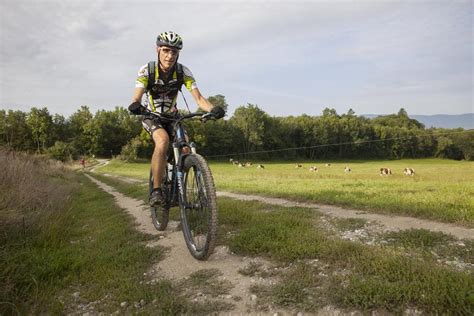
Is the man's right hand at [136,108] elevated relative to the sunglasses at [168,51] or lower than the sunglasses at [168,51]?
lower

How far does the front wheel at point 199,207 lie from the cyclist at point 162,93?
0.64 metres

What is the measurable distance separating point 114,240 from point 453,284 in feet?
18.7

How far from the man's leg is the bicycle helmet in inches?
60.0

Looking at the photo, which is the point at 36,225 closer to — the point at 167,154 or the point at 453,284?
the point at 167,154

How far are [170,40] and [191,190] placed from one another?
2.70 metres

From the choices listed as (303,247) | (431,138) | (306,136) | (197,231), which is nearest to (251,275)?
(303,247)

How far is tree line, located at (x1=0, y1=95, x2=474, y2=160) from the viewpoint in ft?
261

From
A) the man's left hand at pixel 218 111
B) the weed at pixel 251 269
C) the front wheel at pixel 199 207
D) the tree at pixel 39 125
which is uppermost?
the tree at pixel 39 125

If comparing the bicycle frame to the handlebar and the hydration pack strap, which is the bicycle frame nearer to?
the handlebar

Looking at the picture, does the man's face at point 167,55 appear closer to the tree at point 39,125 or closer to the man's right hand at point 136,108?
the man's right hand at point 136,108

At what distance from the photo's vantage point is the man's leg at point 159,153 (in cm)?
579

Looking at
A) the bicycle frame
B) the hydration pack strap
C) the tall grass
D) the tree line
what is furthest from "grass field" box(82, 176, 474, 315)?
the tree line

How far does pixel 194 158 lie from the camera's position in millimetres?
5246

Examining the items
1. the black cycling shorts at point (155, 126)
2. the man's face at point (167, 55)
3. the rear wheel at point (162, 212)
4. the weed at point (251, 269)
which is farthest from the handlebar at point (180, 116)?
the weed at point (251, 269)
